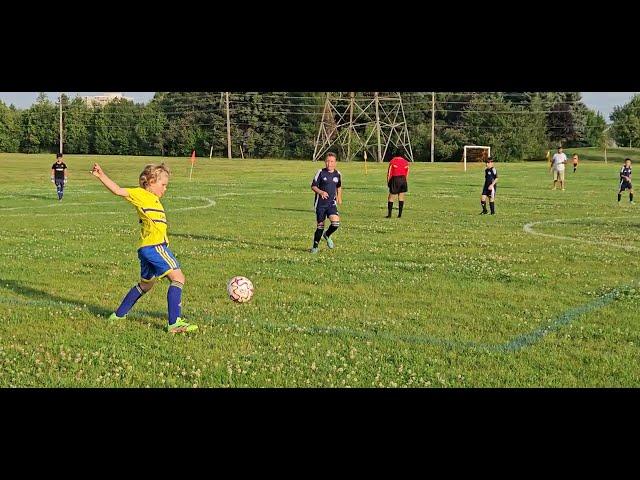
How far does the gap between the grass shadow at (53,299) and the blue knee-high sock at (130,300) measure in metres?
0.20

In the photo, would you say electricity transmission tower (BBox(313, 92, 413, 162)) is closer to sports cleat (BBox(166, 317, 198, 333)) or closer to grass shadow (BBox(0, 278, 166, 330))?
grass shadow (BBox(0, 278, 166, 330))

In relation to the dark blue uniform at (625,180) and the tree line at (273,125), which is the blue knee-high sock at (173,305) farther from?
the tree line at (273,125)

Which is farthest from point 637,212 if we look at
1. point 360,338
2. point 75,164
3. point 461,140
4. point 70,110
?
point 70,110

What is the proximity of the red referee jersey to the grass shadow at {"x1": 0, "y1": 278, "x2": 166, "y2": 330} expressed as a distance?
1477 cm

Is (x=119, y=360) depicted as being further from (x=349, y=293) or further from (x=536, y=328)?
(x=536, y=328)

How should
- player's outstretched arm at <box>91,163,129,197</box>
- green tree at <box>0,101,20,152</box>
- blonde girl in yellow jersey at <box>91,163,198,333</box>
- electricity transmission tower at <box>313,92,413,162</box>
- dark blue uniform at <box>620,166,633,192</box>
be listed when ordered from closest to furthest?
player's outstretched arm at <box>91,163,129,197</box> → blonde girl in yellow jersey at <box>91,163,198,333</box> → dark blue uniform at <box>620,166,633,192</box> → electricity transmission tower at <box>313,92,413,162</box> → green tree at <box>0,101,20,152</box>

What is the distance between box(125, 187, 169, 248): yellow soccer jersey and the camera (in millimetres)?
8984

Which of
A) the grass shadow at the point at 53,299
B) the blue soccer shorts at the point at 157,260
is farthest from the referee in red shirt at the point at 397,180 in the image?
the blue soccer shorts at the point at 157,260

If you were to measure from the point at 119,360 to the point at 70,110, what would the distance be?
285 ft

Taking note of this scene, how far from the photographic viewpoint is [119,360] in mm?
7637

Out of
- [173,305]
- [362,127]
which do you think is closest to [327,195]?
[173,305]

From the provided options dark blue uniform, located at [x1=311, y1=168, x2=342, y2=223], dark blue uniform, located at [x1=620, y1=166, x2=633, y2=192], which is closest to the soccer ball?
dark blue uniform, located at [x1=311, y1=168, x2=342, y2=223]

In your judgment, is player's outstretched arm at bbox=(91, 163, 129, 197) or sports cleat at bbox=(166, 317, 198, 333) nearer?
player's outstretched arm at bbox=(91, 163, 129, 197)

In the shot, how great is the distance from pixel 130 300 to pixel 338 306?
2.94 metres
